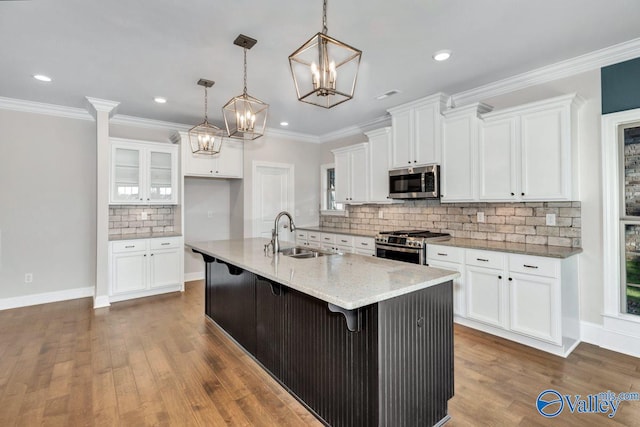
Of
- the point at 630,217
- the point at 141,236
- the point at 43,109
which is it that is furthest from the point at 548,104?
the point at 43,109

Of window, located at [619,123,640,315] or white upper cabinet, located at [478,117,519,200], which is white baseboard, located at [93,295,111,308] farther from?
window, located at [619,123,640,315]

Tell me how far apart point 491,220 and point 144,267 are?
4648 millimetres

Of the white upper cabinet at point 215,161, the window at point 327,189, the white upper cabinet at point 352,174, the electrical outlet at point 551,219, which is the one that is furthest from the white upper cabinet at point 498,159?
the white upper cabinet at point 215,161

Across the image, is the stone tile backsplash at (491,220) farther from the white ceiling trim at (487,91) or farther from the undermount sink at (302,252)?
the undermount sink at (302,252)

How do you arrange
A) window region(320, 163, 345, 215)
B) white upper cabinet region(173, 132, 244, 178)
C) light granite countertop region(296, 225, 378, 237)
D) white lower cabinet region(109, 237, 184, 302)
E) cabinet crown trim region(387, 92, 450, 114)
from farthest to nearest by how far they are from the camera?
window region(320, 163, 345, 215)
white upper cabinet region(173, 132, 244, 178)
light granite countertop region(296, 225, 378, 237)
white lower cabinet region(109, 237, 184, 302)
cabinet crown trim region(387, 92, 450, 114)

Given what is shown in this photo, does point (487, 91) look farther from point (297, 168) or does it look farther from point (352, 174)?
point (297, 168)

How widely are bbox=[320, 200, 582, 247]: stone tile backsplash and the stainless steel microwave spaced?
0.41 meters

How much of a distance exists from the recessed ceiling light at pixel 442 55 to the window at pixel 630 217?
1663mm

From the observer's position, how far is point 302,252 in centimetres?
303

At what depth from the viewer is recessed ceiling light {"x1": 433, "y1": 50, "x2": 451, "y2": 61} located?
2.89 metres

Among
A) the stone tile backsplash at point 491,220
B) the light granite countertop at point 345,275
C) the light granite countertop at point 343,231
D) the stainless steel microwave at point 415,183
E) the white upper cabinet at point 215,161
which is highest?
the white upper cabinet at point 215,161

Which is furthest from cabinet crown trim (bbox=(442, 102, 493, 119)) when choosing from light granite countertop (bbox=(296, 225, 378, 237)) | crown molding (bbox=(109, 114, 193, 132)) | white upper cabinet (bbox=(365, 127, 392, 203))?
crown molding (bbox=(109, 114, 193, 132))

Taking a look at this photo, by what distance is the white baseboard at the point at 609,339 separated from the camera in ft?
9.11

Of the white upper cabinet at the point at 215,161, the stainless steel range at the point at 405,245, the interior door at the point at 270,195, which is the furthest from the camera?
the interior door at the point at 270,195
